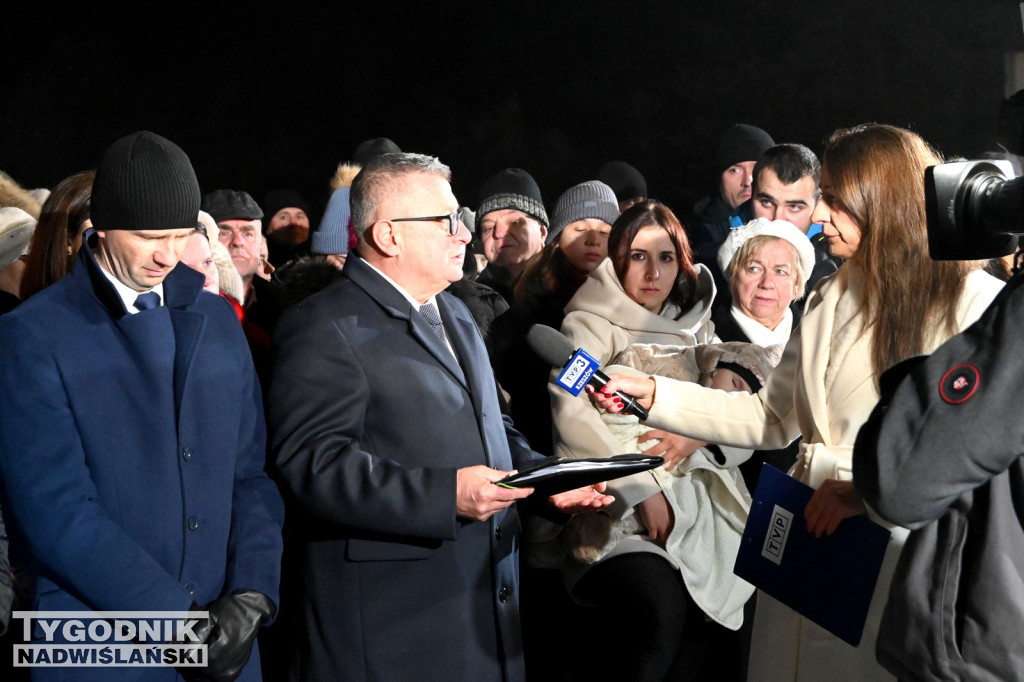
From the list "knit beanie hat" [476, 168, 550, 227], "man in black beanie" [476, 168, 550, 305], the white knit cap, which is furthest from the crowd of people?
"knit beanie hat" [476, 168, 550, 227]

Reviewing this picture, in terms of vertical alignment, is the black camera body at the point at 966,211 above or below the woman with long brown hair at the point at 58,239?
above

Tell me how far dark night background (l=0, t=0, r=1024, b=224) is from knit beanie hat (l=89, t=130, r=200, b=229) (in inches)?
160

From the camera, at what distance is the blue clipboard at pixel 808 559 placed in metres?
1.99

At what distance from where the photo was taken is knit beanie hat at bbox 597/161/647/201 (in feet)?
18.7

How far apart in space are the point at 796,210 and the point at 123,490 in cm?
307

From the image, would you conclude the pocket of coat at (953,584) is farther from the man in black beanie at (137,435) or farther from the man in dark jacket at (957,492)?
the man in black beanie at (137,435)

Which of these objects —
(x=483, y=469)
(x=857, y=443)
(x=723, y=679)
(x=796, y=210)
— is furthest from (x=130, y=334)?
(x=796, y=210)

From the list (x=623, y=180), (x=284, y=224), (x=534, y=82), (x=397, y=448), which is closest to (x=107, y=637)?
(x=397, y=448)

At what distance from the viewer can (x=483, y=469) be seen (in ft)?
7.06

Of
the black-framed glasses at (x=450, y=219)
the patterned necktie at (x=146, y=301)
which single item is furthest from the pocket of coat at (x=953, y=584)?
the patterned necktie at (x=146, y=301)

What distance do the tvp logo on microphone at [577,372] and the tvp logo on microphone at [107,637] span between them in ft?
2.92

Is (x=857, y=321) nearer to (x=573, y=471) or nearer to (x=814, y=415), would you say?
(x=814, y=415)

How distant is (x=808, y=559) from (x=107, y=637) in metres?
1.31

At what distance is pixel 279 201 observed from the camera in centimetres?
587
